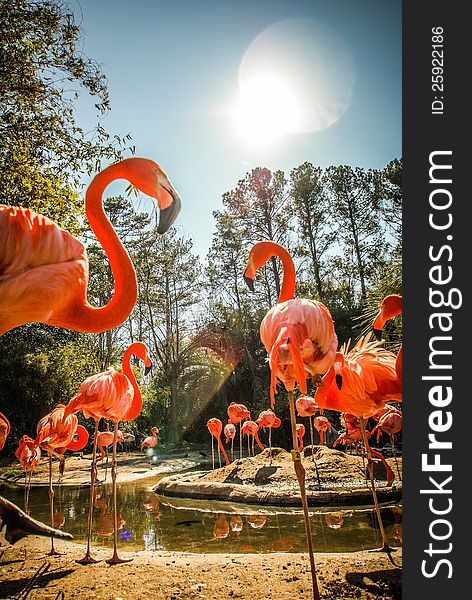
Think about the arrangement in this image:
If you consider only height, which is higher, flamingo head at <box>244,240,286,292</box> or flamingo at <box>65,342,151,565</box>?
flamingo head at <box>244,240,286,292</box>

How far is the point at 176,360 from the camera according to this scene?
1645 centimetres

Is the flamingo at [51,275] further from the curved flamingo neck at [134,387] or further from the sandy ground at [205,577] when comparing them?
the curved flamingo neck at [134,387]

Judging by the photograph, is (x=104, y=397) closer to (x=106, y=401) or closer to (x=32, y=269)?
(x=106, y=401)

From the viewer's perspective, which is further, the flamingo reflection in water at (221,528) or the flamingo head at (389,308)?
the flamingo reflection in water at (221,528)

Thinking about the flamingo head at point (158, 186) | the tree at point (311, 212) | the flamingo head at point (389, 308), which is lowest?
the flamingo head at point (389, 308)

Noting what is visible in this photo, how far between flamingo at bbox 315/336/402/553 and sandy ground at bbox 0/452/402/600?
0.53 m

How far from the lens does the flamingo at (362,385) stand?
111 inches

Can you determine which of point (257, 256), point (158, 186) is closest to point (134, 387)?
point (257, 256)

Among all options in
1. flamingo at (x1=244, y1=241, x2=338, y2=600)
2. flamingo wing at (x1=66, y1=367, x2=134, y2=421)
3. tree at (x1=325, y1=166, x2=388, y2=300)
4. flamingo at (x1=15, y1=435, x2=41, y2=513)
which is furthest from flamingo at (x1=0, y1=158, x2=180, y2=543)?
tree at (x1=325, y1=166, x2=388, y2=300)

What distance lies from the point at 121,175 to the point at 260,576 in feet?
8.51

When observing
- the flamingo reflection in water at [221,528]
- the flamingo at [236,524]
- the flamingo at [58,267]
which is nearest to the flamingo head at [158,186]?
the flamingo at [58,267]

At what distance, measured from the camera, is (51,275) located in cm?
204

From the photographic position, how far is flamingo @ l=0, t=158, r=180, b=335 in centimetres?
198

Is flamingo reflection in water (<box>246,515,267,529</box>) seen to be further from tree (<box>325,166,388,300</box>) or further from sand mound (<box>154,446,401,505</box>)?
tree (<box>325,166,388,300</box>)
